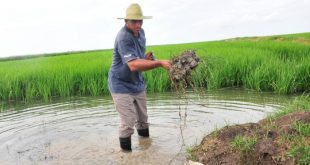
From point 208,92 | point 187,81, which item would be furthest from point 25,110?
point 187,81

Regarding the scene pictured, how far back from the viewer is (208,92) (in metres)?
8.34

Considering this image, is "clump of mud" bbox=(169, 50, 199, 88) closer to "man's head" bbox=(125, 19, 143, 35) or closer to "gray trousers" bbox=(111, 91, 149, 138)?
"man's head" bbox=(125, 19, 143, 35)

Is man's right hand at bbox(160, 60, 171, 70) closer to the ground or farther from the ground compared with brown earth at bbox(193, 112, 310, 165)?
farther from the ground

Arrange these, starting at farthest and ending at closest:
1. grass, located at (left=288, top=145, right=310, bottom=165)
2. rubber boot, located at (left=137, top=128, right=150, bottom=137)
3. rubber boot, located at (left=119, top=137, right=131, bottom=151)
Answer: rubber boot, located at (left=137, top=128, right=150, bottom=137) < rubber boot, located at (left=119, top=137, right=131, bottom=151) < grass, located at (left=288, top=145, right=310, bottom=165)

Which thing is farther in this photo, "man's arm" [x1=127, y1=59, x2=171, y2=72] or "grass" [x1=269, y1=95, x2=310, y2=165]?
"man's arm" [x1=127, y1=59, x2=171, y2=72]

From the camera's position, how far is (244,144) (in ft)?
11.9

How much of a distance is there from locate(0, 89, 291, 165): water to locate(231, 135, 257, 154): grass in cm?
76

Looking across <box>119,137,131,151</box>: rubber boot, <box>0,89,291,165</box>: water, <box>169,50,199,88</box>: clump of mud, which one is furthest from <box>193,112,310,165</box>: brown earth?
<box>119,137,131,151</box>: rubber boot

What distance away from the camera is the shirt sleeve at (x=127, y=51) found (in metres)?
4.31

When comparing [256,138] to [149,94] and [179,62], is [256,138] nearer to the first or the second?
[179,62]

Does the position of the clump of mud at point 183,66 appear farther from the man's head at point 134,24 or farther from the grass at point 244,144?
the grass at point 244,144

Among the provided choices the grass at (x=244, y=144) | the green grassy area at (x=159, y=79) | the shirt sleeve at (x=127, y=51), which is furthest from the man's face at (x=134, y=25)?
the green grassy area at (x=159, y=79)

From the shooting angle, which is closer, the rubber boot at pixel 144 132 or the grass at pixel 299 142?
the grass at pixel 299 142

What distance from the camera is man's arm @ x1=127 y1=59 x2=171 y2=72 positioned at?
162 inches
